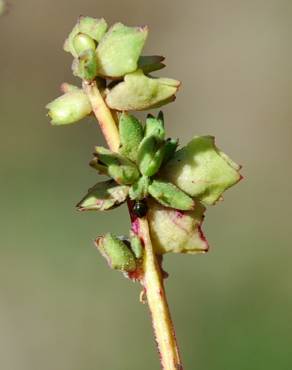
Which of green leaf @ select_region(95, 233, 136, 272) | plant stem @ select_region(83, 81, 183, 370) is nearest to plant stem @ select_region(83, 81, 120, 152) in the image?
plant stem @ select_region(83, 81, 183, 370)

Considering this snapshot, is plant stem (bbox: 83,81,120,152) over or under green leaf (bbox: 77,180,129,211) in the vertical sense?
over

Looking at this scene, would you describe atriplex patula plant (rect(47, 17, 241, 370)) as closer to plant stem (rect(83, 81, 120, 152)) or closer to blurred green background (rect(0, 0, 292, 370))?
plant stem (rect(83, 81, 120, 152))

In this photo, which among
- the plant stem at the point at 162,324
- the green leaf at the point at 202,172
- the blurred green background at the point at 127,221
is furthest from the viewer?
the blurred green background at the point at 127,221

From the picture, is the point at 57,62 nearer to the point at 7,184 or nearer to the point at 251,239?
the point at 7,184

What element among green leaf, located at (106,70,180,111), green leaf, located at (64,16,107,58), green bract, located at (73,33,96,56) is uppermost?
green leaf, located at (64,16,107,58)

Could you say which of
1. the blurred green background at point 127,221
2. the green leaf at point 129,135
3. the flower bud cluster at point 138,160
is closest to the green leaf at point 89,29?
the flower bud cluster at point 138,160

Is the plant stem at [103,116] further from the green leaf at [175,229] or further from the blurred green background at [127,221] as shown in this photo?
the blurred green background at [127,221]

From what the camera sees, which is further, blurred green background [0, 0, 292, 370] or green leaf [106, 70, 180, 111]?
blurred green background [0, 0, 292, 370]
